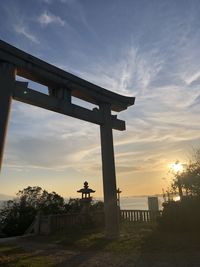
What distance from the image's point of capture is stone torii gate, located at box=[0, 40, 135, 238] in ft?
25.0

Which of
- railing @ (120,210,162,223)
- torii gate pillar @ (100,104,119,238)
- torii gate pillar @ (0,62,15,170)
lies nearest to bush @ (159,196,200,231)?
torii gate pillar @ (100,104,119,238)

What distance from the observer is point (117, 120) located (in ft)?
34.9

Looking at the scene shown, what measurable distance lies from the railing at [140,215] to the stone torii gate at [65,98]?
16.0ft

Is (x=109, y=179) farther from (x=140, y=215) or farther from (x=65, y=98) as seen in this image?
(x=140, y=215)

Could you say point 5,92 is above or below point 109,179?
above

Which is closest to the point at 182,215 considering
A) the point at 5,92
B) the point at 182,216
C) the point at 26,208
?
the point at 182,216

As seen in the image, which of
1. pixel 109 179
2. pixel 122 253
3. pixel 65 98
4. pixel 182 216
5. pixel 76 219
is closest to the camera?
pixel 122 253

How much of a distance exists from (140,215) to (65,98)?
8298 millimetres

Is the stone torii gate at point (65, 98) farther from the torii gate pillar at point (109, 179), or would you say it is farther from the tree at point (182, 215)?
the tree at point (182, 215)

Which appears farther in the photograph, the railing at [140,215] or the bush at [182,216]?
the railing at [140,215]

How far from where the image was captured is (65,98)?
909 centimetres

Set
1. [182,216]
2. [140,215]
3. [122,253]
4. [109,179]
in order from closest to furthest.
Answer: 1. [122,253]
2. [109,179]
3. [182,216]
4. [140,215]

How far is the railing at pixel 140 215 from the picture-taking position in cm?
1349

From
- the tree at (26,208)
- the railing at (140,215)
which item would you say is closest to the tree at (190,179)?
the railing at (140,215)
